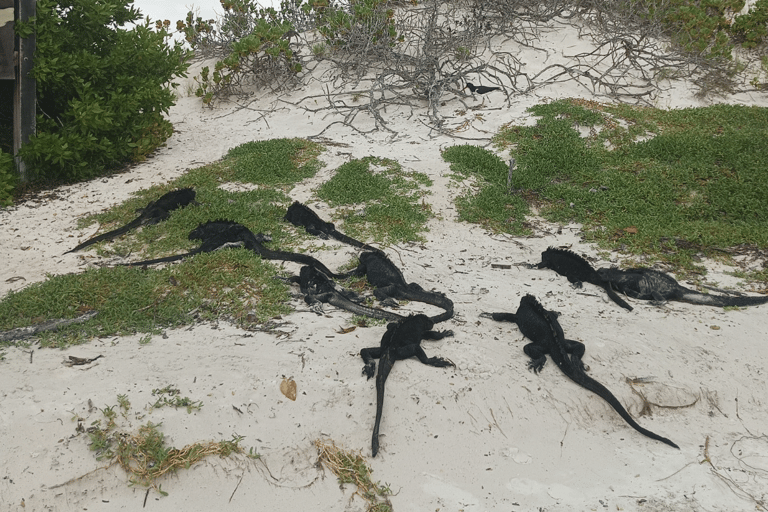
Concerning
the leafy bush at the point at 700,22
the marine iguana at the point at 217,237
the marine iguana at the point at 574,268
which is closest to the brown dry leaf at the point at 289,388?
the marine iguana at the point at 217,237

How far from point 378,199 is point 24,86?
4.85 m

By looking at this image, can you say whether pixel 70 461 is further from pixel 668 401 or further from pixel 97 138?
pixel 97 138

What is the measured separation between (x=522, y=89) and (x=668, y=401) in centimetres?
737

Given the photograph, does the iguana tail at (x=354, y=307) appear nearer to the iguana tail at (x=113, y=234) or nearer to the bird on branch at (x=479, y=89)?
the iguana tail at (x=113, y=234)

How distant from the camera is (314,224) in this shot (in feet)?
20.5

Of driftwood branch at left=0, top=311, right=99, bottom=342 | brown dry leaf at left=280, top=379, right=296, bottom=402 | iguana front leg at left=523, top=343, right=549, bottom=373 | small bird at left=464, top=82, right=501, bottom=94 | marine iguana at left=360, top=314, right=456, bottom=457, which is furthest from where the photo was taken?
→ small bird at left=464, top=82, right=501, bottom=94

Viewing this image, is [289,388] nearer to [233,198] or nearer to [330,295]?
[330,295]

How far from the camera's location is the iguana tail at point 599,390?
353cm

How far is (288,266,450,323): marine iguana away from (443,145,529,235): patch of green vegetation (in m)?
2.30

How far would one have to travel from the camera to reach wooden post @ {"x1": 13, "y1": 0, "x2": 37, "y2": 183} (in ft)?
24.9

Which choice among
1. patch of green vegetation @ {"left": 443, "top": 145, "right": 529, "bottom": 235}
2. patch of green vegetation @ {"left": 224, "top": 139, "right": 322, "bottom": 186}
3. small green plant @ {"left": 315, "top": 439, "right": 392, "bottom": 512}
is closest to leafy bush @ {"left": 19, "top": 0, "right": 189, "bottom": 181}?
patch of green vegetation @ {"left": 224, "top": 139, "right": 322, "bottom": 186}

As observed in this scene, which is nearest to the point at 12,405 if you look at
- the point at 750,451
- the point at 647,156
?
the point at 750,451

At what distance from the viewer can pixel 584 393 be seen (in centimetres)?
381

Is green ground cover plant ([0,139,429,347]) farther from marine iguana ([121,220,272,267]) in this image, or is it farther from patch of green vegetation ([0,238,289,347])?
→ marine iguana ([121,220,272,267])
